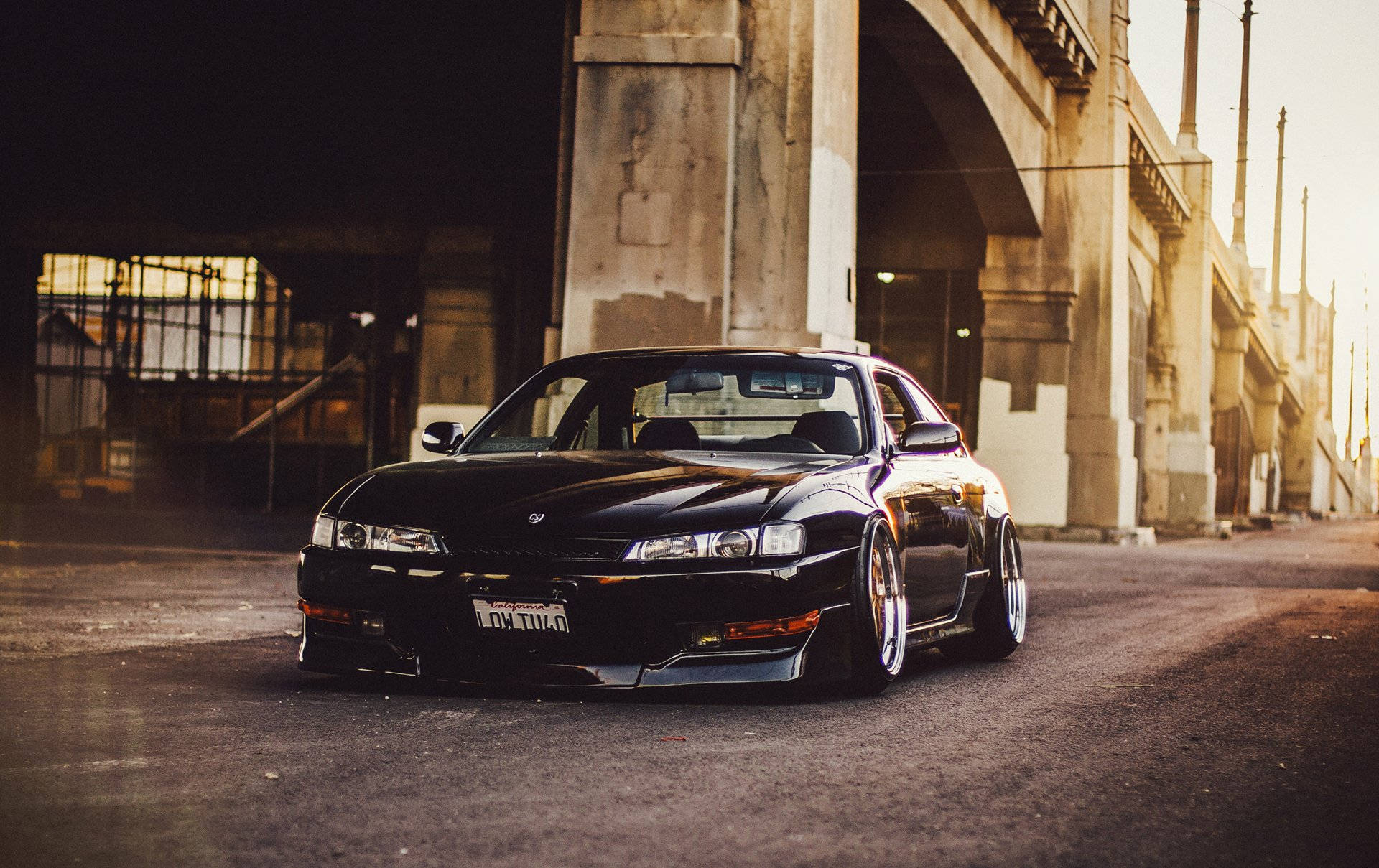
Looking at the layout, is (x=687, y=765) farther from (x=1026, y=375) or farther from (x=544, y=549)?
(x=1026, y=375)

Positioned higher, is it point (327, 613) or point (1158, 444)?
point (1158, 444)

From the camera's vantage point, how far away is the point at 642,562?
5383 mm

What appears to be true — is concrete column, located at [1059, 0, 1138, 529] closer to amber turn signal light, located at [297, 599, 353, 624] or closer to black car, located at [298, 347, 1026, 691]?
black car, located at [298, 347, 1026, 691]

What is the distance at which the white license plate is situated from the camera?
541 centimetres

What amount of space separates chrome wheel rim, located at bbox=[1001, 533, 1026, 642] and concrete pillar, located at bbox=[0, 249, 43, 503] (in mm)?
29543

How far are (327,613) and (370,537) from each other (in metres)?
0.34

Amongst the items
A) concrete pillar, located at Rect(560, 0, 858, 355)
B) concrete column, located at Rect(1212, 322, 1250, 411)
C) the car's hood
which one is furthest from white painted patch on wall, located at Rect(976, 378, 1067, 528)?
concrete column, located at Rect(1212, 322, 1250, 411)

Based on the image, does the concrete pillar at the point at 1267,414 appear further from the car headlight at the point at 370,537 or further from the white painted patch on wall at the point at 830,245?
the car headlight at the point at 370,537

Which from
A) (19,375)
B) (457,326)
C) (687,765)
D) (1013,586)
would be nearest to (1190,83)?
(457,326)

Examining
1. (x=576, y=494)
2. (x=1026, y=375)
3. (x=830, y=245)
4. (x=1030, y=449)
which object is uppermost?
(x=830, y=245)

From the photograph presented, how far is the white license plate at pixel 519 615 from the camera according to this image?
5.41 meters

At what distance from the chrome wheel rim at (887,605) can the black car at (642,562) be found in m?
0.01

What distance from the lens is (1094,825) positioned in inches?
154

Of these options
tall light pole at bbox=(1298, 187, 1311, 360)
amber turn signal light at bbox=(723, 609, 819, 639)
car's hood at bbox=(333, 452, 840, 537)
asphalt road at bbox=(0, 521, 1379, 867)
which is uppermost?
tall light pole at bbox=(1298, 187, 1311, 360)
